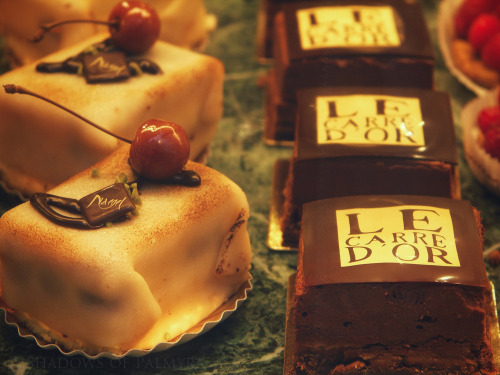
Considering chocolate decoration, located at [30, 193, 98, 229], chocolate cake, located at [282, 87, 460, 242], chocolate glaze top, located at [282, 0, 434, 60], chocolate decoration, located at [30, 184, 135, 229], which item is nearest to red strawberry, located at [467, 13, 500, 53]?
chocolate glaze top, located at [282, 0, 434, 60]

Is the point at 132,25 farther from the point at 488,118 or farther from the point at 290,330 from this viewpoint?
the point at 488,118

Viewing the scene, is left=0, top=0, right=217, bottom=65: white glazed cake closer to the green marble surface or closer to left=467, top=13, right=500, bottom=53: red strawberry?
the green marble surface

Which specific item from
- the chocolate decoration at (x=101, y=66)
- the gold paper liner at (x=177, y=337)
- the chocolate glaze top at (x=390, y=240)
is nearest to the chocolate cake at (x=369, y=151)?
the chocolate glaze top at (x=390, y=240)

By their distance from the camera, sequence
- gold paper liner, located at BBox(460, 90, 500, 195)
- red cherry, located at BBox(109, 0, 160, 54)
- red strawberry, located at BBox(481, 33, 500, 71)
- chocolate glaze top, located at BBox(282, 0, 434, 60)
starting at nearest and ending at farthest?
red cherry, located at BBox(109, 0, 160, 54)
gold paper liner, located at BBox(460, 90, 500, 195)
chocolate glaze top, located at BBox(282, 0, 434, 60)
red strawberry, located at BBox(481, 33, 500, 71)

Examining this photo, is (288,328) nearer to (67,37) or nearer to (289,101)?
(289,101)

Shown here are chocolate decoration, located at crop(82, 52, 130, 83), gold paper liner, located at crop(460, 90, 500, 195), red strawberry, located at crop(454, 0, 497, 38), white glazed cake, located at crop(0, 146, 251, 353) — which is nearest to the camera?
white glazed cake, located at crop(0, 146, 251, 353)

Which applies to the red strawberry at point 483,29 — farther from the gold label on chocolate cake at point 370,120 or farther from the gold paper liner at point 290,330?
the gold paper liner at point 290,330

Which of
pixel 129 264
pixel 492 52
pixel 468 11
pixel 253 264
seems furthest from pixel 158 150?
pixel 468 11
